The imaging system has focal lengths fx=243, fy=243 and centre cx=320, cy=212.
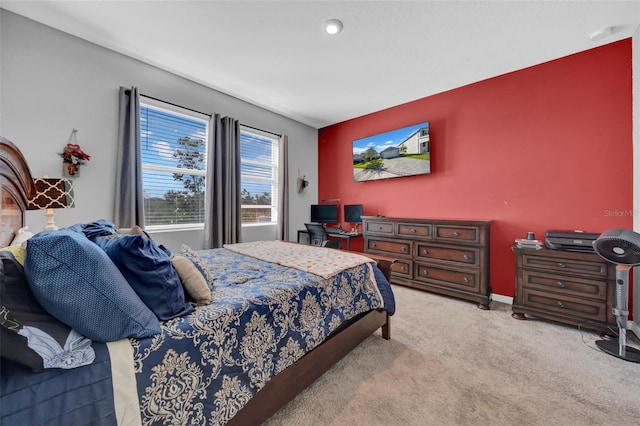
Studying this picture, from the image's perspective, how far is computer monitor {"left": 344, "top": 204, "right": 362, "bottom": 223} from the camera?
4.27m

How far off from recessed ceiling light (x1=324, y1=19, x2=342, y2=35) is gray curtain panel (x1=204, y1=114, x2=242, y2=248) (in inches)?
73.7

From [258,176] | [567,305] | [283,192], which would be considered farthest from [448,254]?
[258,176]

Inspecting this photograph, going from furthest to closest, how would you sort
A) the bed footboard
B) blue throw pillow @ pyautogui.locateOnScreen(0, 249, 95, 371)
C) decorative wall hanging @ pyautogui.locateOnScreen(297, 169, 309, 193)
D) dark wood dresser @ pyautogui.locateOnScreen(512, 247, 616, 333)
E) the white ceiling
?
decorative wall hanging @ pyautogui.locateOnScreen(297, 169, 309, 193), dark wood dresser @ pyautogui.locateOnScreen(512, 247, 616, 333), the white ceiling, the bed footboard, blue throw pillow @ pyautogui.locateOnScreen(0, 249, 95, 371)

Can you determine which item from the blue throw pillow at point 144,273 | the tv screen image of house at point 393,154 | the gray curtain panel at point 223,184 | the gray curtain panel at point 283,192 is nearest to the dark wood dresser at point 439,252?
the tv screen image of house at point 393,154

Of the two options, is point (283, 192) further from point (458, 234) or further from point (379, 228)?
point (458, 234)

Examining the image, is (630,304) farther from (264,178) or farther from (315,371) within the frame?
(264,178)

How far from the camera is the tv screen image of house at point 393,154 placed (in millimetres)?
3531

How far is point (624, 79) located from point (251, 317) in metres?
3.89

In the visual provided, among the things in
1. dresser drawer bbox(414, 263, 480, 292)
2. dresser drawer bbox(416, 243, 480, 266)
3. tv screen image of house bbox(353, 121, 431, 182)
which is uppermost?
tv screen image of house bbox(353, 121, 431, 182)

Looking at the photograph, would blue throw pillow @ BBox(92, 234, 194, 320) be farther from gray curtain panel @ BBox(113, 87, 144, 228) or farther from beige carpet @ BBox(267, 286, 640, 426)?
gray curtain panel @ BBox(113, 87, 144, 228)

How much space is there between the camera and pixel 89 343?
32.0 inches

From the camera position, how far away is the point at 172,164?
314 centimetres

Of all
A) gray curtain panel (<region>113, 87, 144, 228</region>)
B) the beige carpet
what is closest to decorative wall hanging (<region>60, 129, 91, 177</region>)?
gray curtain panel (<region>113, 87, 144, 228</region>)

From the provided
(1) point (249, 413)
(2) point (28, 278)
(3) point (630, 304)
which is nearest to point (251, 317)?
(1) point (249, 413)
